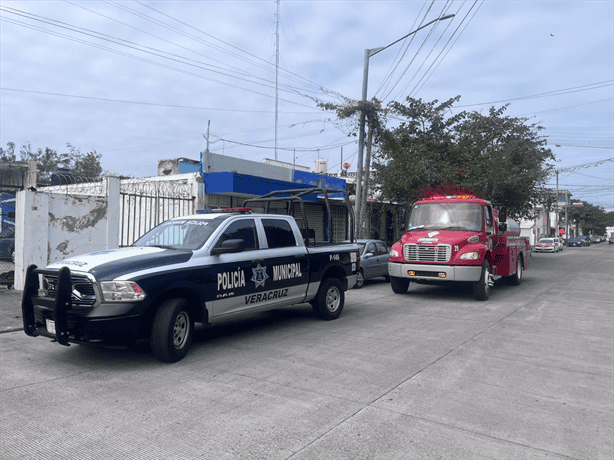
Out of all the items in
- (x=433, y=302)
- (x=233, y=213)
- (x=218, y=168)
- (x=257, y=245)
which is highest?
(x=218, y=168)

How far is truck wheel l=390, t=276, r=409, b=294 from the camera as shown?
511 inches

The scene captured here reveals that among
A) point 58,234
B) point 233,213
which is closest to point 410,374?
point 233,213

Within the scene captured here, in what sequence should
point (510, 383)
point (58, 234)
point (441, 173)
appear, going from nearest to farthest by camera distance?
point (510, 383) < point (58, 234) < point (441, 173)

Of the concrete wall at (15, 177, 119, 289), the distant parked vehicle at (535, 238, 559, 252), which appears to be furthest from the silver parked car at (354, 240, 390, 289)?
the distant parked vehicle at (535, 238, 559, 252)

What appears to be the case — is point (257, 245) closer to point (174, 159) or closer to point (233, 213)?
point (233, 213)

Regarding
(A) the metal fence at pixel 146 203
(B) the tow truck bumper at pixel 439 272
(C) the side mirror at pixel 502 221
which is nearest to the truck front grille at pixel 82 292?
(A) the metal fence at pixel 146 203

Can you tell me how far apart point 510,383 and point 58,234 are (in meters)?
10.1

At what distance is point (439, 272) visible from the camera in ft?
38.7

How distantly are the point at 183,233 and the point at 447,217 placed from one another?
7924mm

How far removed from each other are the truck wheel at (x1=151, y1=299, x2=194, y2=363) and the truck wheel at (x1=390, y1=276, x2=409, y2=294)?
7.70 metres

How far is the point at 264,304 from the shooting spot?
7.44 metres

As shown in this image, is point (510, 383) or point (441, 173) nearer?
point (510, 383)

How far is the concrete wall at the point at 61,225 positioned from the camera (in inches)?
430

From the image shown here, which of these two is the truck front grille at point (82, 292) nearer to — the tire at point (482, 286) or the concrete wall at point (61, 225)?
the concrete wall at point (61, 225)
